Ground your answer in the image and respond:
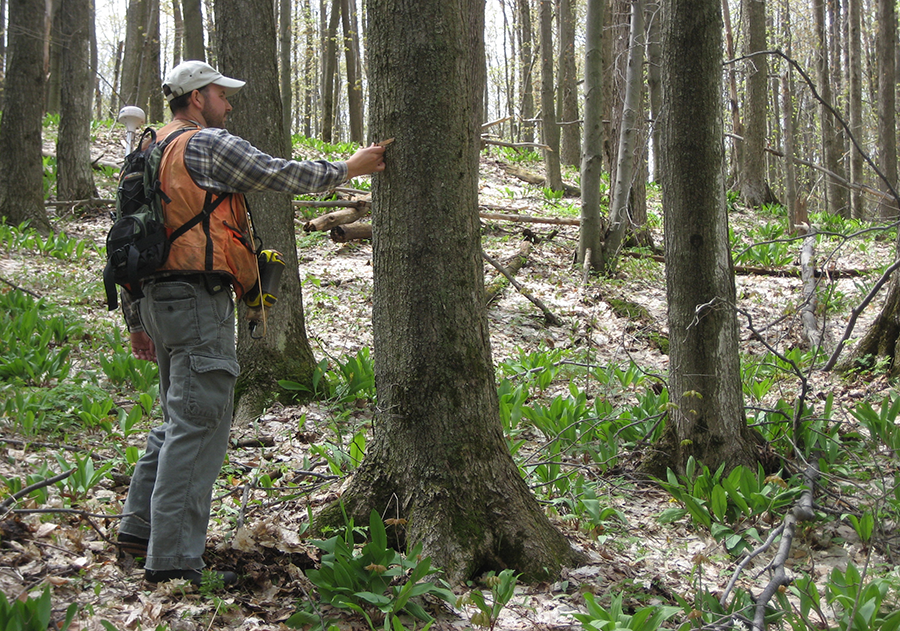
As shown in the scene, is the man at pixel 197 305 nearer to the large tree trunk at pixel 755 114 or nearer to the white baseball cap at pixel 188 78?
the white baseball cap at pixel 188 78

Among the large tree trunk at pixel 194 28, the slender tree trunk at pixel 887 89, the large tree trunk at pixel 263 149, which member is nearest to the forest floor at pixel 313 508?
the large tree trunk at pixel 263 149

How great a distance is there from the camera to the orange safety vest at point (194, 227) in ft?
8.78

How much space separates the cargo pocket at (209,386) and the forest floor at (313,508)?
26.6 inches

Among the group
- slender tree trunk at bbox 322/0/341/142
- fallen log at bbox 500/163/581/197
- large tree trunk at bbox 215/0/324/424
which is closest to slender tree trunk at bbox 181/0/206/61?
slender tree trunk at bbox 322/0/341/142

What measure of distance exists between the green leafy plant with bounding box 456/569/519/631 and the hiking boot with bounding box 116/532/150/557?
4.74ft

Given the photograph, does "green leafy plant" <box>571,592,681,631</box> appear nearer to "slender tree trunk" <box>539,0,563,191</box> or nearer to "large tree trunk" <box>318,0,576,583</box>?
"large tree trunk" <box>318,0,576,583</box>

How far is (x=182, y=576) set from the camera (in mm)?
2682

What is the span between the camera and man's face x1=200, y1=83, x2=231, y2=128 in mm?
2938

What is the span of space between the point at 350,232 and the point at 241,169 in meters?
6.59

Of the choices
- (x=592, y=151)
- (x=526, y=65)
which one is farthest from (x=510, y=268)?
(x=526, y=65)

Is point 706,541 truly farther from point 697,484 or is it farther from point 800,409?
point 800,409

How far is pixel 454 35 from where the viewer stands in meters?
2.79

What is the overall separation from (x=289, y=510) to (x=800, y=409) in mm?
2858

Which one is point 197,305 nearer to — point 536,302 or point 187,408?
point 187,408
